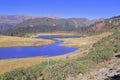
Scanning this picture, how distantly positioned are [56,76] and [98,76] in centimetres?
328

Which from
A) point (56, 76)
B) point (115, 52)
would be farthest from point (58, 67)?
point (115, 52)

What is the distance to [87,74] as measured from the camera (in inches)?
921

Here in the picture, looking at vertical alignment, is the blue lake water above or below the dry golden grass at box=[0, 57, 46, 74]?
below

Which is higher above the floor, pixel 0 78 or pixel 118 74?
pixel 118 74

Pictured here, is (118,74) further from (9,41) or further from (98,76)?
(9,41)

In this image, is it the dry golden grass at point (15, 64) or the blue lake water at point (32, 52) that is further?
the blue lake water at point (32, 52)

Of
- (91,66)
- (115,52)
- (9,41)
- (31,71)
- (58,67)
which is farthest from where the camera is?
(9,41)

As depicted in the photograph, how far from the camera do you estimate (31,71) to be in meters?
28.2

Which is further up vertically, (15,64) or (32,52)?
(15,64)

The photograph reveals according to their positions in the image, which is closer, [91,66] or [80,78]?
[80,78]

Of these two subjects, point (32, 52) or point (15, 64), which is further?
point (32, 52)

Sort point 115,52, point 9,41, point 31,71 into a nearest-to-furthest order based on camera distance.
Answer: point 31,71, point 115,52, point 9,41

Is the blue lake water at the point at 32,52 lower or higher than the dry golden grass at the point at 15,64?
lower

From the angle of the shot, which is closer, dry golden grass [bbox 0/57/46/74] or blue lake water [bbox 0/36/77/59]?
dry golden grass [bbox 0/57/46/74]
